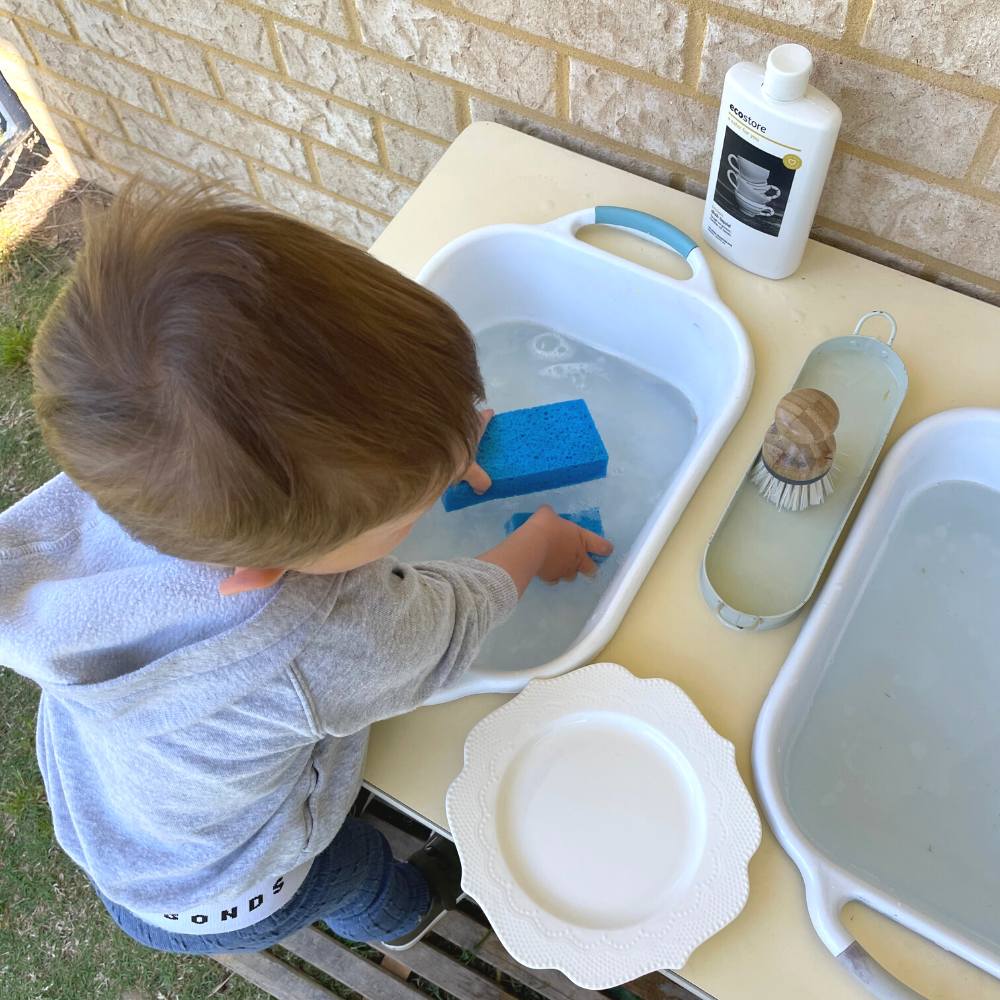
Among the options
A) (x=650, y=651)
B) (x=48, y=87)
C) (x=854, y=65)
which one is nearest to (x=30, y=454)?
(x=48, y=87)

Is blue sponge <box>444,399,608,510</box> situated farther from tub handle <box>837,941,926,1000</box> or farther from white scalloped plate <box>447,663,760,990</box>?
tub handle <box>837,941,926,1000</box>

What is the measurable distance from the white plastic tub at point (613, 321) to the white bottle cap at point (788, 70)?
0.19 meters

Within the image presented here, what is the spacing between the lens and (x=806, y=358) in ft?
2.90

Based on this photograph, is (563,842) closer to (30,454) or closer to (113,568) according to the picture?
(113,568)

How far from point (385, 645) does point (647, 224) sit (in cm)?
53

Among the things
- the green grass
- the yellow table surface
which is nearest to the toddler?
the yellow table surface

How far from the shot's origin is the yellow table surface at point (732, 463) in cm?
65

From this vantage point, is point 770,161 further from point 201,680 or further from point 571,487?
point 201,680

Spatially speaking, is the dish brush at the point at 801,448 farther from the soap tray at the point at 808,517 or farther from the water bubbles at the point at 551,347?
the water bubbles at the point at 551,347

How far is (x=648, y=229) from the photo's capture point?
0.96 m

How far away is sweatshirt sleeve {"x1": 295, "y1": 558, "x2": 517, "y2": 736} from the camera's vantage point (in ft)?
2.20

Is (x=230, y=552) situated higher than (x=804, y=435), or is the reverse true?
(x=230, y=552)

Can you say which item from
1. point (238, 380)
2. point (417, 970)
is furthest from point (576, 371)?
point (417, 970)

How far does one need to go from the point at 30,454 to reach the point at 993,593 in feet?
5.32
